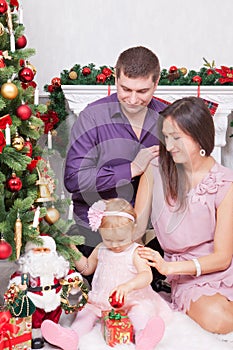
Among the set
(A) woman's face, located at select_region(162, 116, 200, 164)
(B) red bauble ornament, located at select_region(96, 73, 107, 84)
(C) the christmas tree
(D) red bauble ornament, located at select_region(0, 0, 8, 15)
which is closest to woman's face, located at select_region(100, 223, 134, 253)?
(C) the christmas tree

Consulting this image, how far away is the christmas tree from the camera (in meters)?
2.05

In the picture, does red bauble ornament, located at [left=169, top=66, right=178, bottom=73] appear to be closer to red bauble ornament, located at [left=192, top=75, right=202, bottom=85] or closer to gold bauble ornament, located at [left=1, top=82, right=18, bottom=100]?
red bauble ornament, located at [left=192, top=75, right=202, bottom=85]

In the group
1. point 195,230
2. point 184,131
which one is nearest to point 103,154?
point 184,131

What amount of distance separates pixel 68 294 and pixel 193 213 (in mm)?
577

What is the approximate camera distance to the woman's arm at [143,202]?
2406mm

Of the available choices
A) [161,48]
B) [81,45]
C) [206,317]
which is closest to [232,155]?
[161,48]

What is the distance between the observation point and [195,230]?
2.37 meters

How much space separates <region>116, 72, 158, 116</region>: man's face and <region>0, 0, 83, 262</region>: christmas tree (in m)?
0.38

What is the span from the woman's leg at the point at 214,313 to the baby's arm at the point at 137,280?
24 cm

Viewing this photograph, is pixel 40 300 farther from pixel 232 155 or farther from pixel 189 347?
pixel 232 155

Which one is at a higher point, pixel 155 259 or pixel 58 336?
pixel 155 259

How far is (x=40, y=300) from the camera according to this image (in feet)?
6.98

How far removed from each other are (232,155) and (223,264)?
1.44 m

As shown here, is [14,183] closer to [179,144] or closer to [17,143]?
[17,143]
